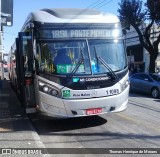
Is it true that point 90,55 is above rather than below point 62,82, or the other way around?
above

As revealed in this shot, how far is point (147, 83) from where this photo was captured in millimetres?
19484

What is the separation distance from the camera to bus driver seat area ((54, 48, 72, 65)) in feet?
29.0

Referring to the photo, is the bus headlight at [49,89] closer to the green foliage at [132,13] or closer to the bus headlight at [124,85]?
the bus headlight at [124,85]

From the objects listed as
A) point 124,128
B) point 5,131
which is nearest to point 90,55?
point 124,128

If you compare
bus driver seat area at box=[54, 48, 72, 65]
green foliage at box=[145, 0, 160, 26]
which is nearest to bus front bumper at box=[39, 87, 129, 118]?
bus driver seat area at box=[54, 48, 72, 65]

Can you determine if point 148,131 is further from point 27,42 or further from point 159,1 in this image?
point 159,1

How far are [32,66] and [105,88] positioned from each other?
2.02 meters

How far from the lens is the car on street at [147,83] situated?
18684 mm

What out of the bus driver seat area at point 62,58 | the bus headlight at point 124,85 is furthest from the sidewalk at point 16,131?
the bus headlight at point 124,85

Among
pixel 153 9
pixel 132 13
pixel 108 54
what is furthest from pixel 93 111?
pixel 132 13

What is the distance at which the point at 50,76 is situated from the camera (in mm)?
8727

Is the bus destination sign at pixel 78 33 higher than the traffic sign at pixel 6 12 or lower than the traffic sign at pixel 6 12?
lower

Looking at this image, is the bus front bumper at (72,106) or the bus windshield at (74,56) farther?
the bus windshield at (74,56)

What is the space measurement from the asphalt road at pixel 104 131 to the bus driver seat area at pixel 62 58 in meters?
1.82
